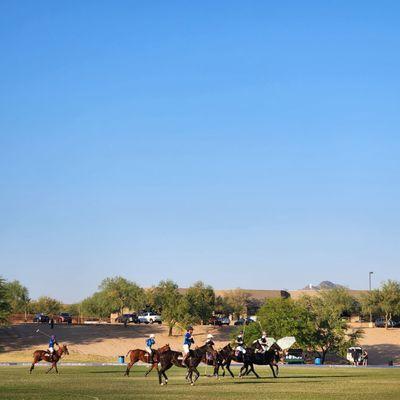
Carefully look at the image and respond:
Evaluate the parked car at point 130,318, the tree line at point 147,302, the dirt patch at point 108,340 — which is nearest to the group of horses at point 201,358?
the dirt patch at point 108,340

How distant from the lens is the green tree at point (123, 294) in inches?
5472

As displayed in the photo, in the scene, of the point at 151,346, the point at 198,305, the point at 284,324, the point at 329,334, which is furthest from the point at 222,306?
the point at 151,346

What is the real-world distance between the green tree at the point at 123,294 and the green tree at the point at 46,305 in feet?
84.3

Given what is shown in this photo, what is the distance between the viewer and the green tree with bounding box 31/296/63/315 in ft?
544

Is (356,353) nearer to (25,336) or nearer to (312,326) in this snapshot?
(312,326)

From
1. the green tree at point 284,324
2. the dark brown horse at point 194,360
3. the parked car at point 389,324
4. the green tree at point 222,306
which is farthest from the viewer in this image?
the green tree at point 222,306

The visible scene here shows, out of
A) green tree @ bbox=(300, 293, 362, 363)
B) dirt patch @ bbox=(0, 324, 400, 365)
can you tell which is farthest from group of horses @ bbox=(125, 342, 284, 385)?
green tree @ bbox=(300, 293, 362, 363)

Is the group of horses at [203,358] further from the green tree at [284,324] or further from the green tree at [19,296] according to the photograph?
the green tree at [19,296]

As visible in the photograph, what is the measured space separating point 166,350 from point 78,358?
44118mm

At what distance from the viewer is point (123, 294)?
14188 cm

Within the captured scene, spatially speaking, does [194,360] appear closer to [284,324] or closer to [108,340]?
[284,324]

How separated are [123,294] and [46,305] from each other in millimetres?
31787

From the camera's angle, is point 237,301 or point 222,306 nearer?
point 222,306

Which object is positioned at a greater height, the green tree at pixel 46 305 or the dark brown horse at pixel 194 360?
the green tree at pixel 46 305
